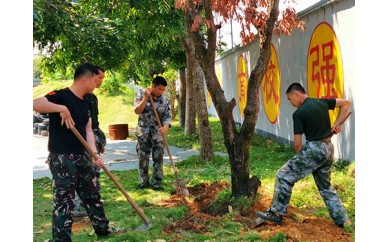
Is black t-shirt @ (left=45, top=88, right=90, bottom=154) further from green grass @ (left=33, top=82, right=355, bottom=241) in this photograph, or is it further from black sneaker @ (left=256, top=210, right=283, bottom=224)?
black sneaker @ (left=256, top=210, right=283, bottom=224)

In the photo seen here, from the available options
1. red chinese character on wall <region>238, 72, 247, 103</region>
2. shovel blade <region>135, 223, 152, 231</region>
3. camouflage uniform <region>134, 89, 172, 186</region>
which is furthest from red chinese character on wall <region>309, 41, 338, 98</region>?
red chinese character on wall <region>238, 72, 247, 103</region>

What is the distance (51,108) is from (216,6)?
2.43 m

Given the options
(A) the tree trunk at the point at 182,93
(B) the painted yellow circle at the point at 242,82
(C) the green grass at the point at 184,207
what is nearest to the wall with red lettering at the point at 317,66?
(C) the green grass at the point at 184,207

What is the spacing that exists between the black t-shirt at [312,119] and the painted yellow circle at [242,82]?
33.6 ft

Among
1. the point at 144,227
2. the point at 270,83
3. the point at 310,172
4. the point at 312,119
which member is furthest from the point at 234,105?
the point at 270,83

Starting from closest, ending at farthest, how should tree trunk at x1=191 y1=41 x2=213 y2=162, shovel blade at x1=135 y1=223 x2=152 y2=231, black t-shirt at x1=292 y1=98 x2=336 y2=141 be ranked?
1. black t-shirt at x1=292 y1=98 x2=336 y2=141
2. shovel blade at x1=135 y1=223 x2=152 y2=231
3. tree trunk at x1=191 y1=41 x2=213 y2=162

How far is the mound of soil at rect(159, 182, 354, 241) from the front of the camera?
4355 mm

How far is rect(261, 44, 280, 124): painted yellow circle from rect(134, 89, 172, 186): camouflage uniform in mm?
4728

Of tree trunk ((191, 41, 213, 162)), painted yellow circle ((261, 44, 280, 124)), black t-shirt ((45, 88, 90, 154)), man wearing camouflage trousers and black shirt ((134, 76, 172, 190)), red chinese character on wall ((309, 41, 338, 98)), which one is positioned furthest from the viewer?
painted yellow circle ((261, 44, 280, 124))

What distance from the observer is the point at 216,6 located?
5434mm

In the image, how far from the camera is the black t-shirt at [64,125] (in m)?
4.22

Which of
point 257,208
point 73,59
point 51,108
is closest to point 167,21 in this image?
point 73,59

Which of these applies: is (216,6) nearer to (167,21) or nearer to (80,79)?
(80,79)

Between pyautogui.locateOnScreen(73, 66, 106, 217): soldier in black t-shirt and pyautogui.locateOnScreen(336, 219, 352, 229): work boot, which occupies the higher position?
pyautogui.locateOnScreen(73, 66, 106, 217): soldier in black t-shirt
